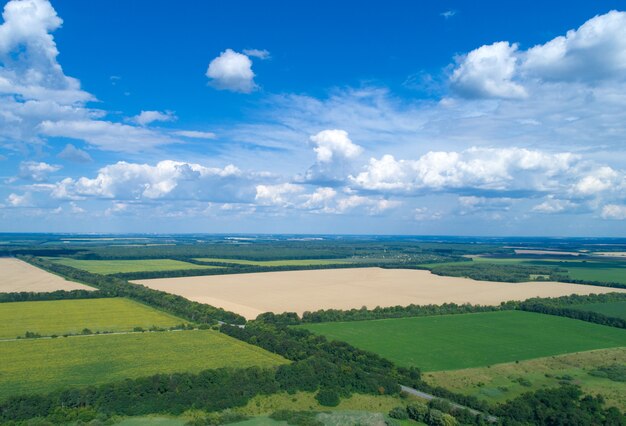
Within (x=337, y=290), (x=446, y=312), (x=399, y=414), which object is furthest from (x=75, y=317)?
(x=446, y=312)

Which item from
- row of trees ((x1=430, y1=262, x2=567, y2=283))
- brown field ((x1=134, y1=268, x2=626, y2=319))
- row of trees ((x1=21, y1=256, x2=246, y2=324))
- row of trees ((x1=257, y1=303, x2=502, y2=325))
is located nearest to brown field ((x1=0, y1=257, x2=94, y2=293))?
row of trees ((x1=21, y1=256, x2=246, y2=324))

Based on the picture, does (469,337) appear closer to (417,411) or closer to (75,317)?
(417,411)

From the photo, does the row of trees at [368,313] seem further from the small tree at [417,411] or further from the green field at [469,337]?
the small tree at [417,411]

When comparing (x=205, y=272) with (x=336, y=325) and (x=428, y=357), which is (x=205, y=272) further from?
(x=428, y=357)

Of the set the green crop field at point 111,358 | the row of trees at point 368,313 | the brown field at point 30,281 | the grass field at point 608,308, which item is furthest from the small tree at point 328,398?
the brown field at point 30,281

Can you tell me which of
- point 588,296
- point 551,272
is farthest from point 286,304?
point 551,272

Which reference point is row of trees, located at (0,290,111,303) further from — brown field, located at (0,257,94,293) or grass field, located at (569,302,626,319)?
grass field, located at (569,302,626,319)
